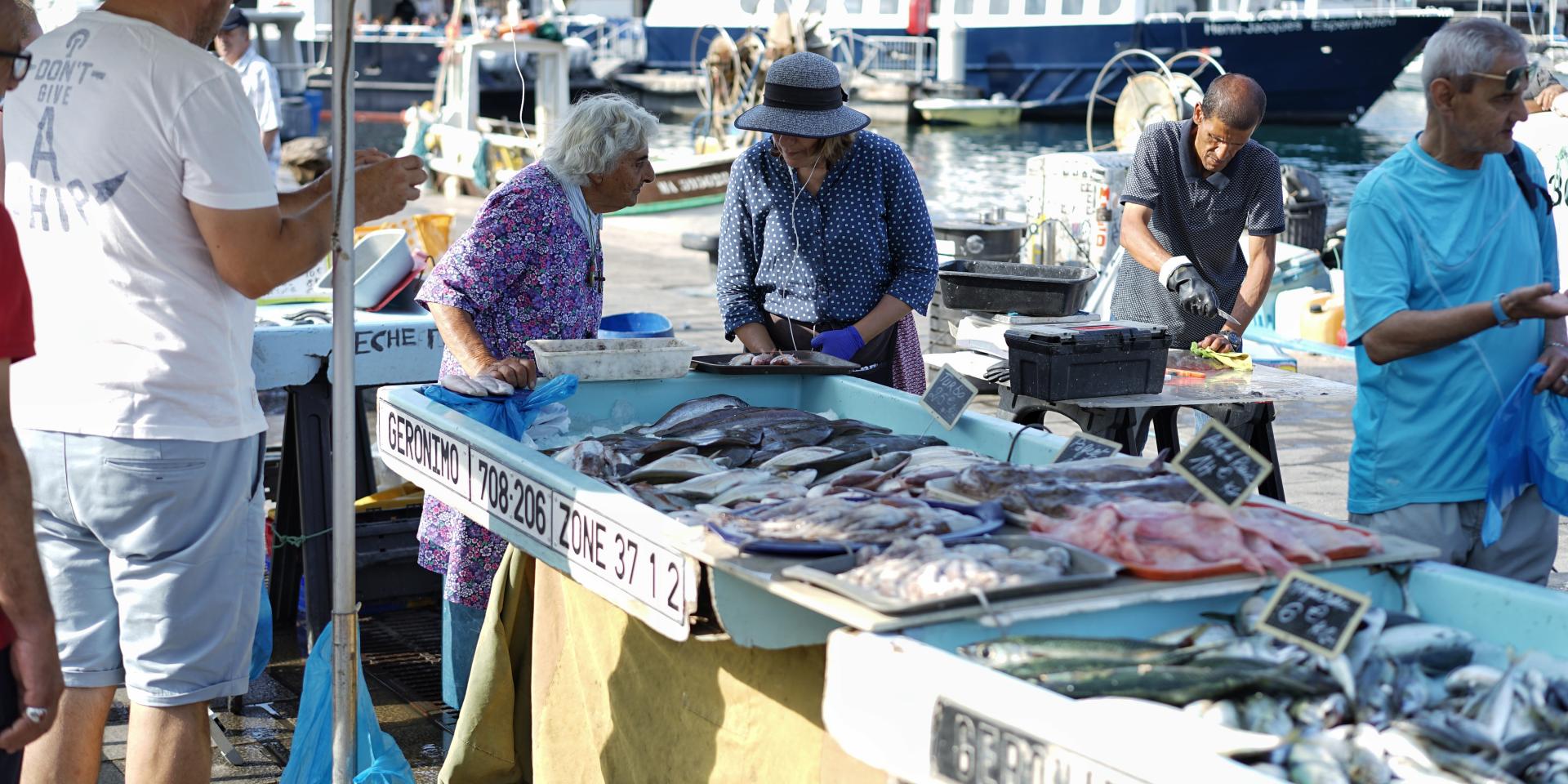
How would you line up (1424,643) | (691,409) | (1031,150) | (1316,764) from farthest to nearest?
1. (1031,150)
2. (691,409)
3. (1424,643)
4. (1316,764)

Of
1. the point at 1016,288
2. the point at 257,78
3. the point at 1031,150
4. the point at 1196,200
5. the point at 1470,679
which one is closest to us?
the point at 1470,679

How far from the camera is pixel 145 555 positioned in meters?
2.92

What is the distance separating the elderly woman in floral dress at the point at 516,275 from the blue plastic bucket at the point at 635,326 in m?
0.70

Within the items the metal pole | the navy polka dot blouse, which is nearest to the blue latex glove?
the navy polka dot blouse

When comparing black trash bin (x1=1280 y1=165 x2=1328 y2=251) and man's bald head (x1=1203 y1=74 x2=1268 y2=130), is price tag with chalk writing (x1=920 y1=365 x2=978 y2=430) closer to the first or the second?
man's bald head (x1=1203 y1=74 x2=1268 y2=130)

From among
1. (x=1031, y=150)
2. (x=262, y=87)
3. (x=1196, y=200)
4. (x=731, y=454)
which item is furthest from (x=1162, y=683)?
(x=1031, y=150)

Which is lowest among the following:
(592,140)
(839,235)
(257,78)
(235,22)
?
(839,235)

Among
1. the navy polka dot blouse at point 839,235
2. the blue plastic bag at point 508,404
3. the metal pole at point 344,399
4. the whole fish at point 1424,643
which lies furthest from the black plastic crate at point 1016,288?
the whole fish at point 1424,643

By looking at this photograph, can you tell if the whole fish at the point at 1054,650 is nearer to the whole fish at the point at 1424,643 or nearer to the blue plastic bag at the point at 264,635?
the whole fish at the point at 1424,643

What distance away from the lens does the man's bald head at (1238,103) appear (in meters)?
5.21

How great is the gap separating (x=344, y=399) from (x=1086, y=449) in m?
1.52

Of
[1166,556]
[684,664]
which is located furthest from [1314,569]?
[684,664]

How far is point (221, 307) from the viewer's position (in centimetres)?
294

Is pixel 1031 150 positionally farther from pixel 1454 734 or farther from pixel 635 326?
pixel 1454 734
